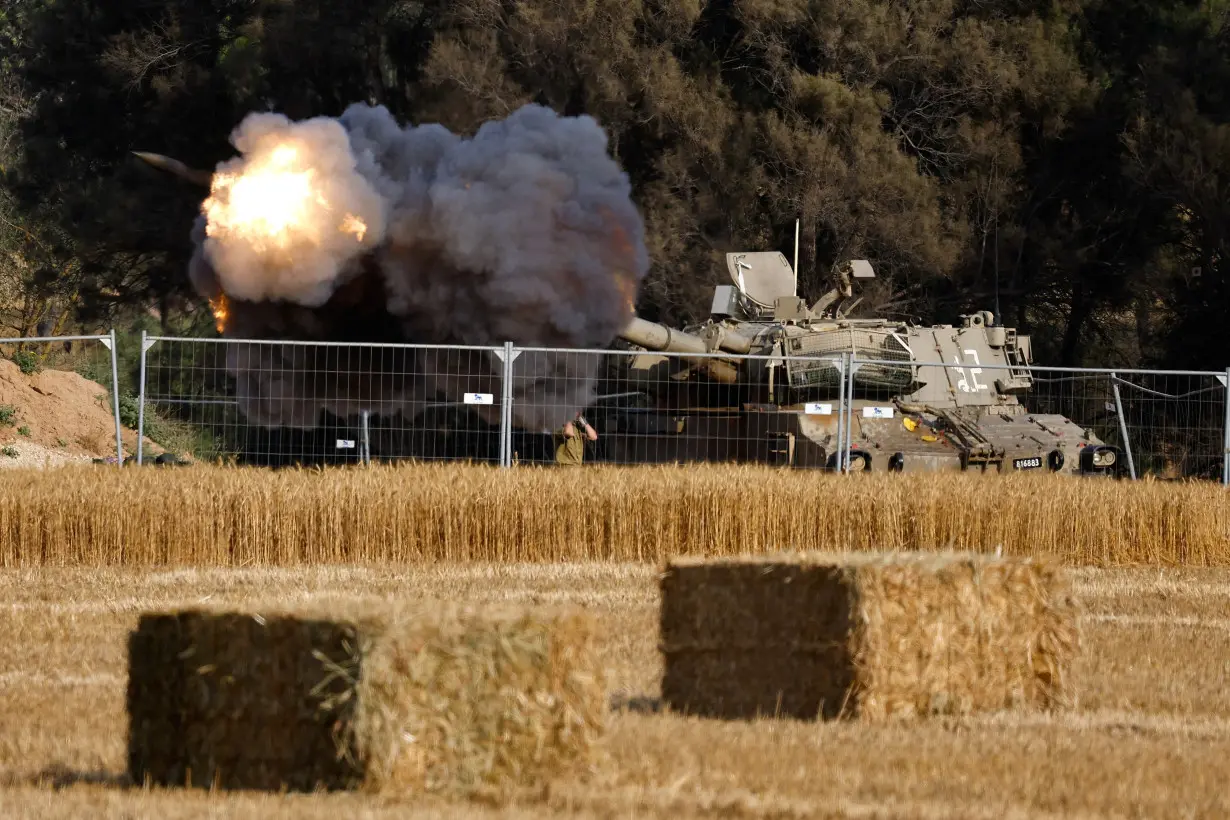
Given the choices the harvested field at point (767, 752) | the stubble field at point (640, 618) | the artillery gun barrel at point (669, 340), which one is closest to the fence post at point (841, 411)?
the stubble field at point (640, 618)

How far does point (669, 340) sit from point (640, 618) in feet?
38.9

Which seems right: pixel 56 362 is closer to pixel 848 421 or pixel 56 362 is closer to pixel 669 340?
pixel 669 340

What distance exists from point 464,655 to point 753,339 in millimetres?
19418

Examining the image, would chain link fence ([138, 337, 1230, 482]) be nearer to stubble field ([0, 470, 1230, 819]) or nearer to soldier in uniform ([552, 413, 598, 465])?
soldier in uniform ([552, 413, 598, 465])

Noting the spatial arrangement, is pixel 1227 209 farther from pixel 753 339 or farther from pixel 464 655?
pixel 464 655

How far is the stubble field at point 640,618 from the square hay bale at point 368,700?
150mm

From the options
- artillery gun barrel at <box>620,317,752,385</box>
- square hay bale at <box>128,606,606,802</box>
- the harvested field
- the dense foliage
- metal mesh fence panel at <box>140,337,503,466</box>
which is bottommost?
the harvested field

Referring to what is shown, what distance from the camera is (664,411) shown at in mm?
24828

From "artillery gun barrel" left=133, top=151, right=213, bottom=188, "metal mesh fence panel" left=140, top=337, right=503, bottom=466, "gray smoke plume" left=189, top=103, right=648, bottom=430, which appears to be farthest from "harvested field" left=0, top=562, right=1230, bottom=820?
"artillery gun barrel" left=133, top=151, right=213, bottom=188

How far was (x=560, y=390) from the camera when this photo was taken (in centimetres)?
2223

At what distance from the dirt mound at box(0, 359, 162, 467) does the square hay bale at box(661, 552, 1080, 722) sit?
21.6m

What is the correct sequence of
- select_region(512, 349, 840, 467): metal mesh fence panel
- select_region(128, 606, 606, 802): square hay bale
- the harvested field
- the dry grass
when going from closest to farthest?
select_region(128, 606, 606, 802): square hay bale → the harvested field → the dry grass → select_region(512, 349, 840, 467): metal mesh fence panel

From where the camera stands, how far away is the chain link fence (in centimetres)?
2152

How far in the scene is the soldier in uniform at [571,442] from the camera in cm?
2188
